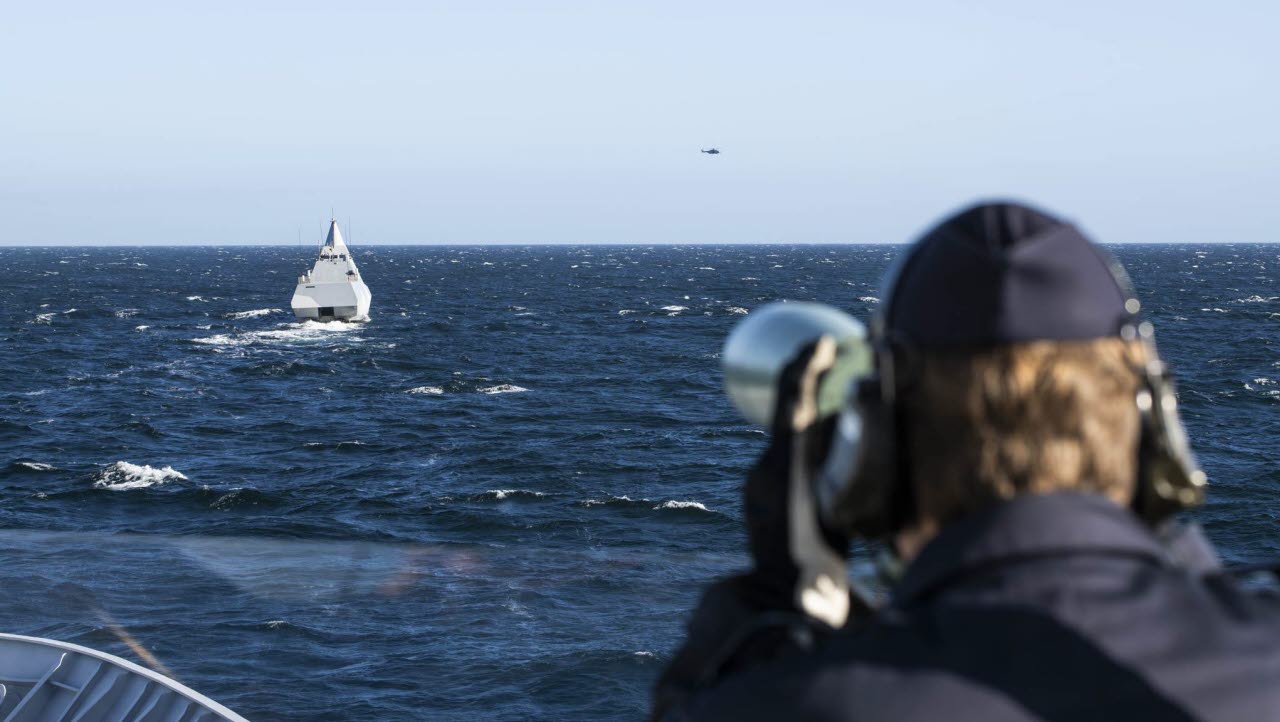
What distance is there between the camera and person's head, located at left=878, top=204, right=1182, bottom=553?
162 cm

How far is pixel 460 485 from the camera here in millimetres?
33781

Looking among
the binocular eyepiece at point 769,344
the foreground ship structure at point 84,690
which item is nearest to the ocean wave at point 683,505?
the foreground ship structure at point 84,690

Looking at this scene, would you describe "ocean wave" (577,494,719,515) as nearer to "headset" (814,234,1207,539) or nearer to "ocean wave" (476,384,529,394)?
"ocean wave" (476,384,529,394)

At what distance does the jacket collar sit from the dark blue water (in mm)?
17854

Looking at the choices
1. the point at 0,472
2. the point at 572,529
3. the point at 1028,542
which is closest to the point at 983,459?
the point at 1028,542

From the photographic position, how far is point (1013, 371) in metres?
1.62

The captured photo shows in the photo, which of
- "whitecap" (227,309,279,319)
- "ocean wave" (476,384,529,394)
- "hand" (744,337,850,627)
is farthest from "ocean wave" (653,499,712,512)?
"whitecap" (227,309,279,319)

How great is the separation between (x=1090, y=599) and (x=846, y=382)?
1.83 ft

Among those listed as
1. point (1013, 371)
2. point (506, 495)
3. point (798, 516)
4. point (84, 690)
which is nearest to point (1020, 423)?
point (1013, 371)

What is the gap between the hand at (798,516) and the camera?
188 centimetres

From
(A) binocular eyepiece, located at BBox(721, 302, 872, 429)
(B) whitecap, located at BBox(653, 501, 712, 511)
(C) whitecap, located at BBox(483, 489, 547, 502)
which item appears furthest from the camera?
(C) whitecap, located at BBox(483, 489, 547, 502)

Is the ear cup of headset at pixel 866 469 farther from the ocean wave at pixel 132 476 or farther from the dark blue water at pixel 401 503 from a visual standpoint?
the ocean wave at pixel 132 476

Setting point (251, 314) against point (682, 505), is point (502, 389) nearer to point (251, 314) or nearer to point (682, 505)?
point (682, 505)

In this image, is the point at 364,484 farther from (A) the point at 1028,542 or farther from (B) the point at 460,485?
(A) the point at 1028,542
